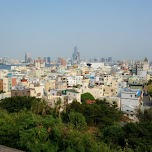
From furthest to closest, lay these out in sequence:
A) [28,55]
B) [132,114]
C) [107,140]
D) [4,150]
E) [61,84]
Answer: [28,55], [61,84], [132,114], [107,140], [4,150]

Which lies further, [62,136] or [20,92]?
[20,92]

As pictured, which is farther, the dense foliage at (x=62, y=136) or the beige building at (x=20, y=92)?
the beige building at (x=20, y=92)

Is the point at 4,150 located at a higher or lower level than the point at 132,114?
higher

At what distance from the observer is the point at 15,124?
22.9 feet

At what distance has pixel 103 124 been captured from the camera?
39.8ft

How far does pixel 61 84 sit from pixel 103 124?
12.4 m

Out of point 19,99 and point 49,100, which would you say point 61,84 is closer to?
point 49,100

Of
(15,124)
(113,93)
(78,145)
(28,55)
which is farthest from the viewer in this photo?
(28,55)

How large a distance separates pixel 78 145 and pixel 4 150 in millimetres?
1788

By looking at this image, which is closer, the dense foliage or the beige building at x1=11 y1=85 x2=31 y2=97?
the dense foliage

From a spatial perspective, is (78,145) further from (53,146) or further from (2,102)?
(2,102)

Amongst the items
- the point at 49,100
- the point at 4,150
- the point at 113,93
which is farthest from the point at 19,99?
the point at 113,93

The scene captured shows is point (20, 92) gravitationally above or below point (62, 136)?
below

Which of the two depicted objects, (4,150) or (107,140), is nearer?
(4,150)
